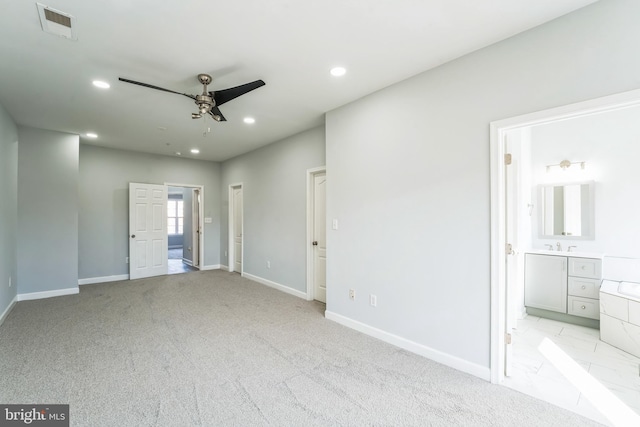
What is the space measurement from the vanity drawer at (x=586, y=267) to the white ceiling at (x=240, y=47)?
307 centimetres

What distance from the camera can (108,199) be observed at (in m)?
5.72

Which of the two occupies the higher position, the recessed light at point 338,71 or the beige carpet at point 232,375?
the recessed light at point 338,71

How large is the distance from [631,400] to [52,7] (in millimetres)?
4990

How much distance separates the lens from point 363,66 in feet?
8.66

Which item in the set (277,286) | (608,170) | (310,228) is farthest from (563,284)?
(277,286)

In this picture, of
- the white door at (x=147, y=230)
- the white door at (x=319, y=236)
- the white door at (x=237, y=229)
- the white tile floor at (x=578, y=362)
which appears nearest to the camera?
the white tile floor at (x=578, y=362)

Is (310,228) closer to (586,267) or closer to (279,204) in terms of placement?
(279,204)

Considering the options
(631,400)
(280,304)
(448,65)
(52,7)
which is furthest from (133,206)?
(631,400)

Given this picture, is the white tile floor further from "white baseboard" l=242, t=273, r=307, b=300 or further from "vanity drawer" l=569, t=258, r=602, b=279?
"white baseboard" l=242, t=273, r=307, b=300

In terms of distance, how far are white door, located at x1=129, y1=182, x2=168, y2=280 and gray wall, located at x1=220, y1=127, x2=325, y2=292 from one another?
1.82 metres

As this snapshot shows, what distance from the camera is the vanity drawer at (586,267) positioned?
3455 mm

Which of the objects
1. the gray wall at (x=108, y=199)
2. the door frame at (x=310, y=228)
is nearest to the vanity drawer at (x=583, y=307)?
the door frame at (x=310, y=228)

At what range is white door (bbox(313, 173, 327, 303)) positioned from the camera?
4.46m

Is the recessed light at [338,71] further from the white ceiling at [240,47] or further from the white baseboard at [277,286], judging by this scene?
the white baseboard at [277,286]
